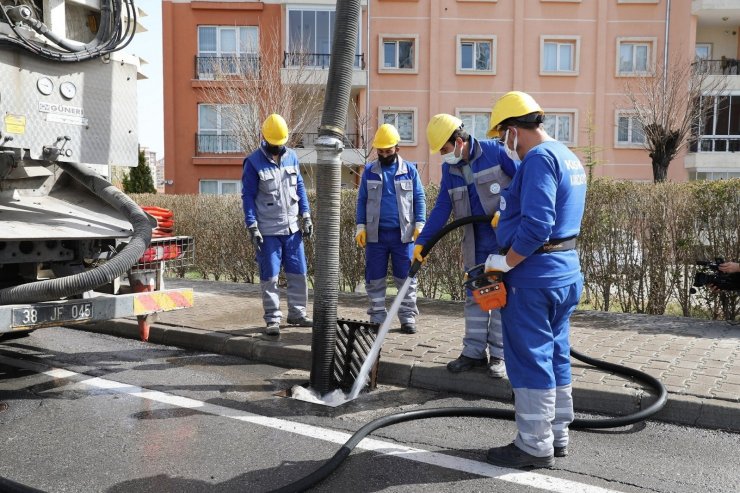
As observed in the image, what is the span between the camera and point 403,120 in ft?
92.0

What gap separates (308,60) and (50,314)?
73.8 feet

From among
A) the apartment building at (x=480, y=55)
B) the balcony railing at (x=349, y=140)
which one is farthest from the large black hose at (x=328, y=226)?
the apartment building at (x=480, y=55)

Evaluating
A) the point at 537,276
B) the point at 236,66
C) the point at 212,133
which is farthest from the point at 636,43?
the point at 537,276

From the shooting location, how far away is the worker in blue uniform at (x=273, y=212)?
6668 mm

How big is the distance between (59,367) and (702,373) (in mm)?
5349

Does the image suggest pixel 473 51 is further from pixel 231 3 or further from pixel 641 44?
pixel 231 3

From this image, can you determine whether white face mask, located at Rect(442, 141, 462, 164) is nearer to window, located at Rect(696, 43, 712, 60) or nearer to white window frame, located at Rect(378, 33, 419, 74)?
white window frame, located at Rect(378, 33, 419, 74)

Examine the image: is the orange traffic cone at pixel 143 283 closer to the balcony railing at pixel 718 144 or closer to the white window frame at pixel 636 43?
the white window frame at pixel 636 43

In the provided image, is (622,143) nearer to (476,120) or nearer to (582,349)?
(476,120)

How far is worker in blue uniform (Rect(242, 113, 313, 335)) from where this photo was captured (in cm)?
667

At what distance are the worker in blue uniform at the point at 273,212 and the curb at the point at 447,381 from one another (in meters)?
0.45

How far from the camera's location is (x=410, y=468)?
3662mm

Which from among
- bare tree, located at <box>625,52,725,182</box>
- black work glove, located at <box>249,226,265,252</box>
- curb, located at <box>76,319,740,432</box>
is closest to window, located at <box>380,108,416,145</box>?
bare tree, located at <box>625,52,725,182</box>

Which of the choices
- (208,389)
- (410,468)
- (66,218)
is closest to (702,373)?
(410,468)
